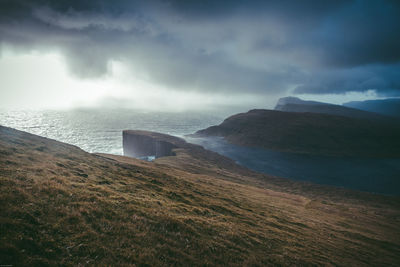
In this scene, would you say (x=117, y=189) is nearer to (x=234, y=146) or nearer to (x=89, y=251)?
(x=89, y=251)

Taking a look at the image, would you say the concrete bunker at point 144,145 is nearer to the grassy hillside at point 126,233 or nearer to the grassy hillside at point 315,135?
the grassy hillside at point 315,135

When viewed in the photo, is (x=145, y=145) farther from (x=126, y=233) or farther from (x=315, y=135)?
(x=315, y=135)

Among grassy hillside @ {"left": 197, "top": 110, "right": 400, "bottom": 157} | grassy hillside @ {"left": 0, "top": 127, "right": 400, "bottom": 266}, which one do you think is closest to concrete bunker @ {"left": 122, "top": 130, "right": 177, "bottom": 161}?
grassy hillside @ {"left": 197, "top": 110, "right": 400, "bottom": 157}

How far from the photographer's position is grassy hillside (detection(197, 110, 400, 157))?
13925cm

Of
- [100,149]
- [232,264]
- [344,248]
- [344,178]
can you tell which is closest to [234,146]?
→ [344,178]

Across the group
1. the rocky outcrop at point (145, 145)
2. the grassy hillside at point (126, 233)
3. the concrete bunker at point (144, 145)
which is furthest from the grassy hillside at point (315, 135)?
the grassy hillside at point (126, 233)

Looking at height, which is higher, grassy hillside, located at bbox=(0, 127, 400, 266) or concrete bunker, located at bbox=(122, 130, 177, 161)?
grassy hillside, located at bbox=(0, 127, 400, 266)

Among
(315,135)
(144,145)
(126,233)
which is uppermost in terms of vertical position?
(126,233)

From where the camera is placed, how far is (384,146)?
140m

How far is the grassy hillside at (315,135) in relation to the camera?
139250 mm

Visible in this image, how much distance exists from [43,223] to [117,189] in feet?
29.1

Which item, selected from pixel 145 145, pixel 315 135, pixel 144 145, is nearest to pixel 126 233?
pixel 145 145

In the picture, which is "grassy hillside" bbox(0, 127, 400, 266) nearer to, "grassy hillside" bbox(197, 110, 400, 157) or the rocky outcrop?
the rocky outcrop

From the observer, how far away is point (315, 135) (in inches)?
6117
